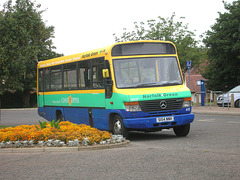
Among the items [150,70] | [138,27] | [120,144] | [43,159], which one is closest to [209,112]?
[150,70]

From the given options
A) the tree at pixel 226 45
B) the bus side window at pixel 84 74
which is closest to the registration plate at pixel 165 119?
the bus side window at pixel 84 74

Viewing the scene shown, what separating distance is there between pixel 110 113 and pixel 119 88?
899 millimetres

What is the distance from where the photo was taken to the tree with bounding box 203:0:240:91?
40.3 metres

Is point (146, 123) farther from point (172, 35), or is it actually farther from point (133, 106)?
point (172, 35)

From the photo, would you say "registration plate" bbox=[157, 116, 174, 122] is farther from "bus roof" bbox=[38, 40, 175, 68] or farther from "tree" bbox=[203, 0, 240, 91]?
"tree" bbox=[203, 0, 240, 91]

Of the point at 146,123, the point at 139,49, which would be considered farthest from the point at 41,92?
the point at 146,123

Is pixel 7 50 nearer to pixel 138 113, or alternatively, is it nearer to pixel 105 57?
pixel 105 57

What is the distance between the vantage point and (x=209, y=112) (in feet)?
86.4

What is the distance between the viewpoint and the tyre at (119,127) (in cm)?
1261

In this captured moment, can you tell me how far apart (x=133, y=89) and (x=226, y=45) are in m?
29.5

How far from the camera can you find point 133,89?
41.7 ft

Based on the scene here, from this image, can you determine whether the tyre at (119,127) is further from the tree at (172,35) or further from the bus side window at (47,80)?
the tree at (172,35)

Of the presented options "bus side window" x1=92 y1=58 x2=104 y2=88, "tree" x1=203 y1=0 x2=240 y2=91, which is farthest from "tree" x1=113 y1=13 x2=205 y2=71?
"bus side window" x1=92 y1=58 x2=104 y2=88

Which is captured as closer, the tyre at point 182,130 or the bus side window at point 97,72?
the tyre at point 182,130
